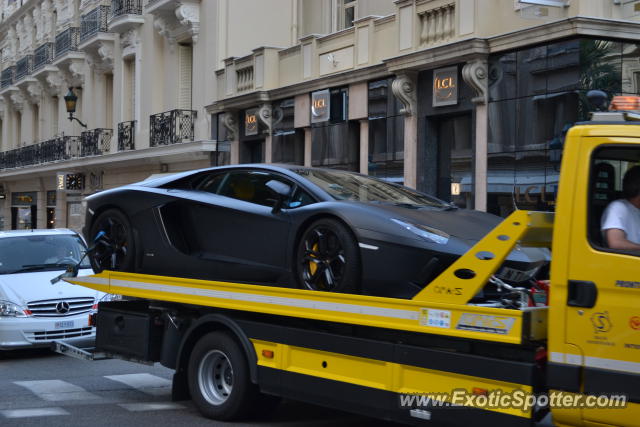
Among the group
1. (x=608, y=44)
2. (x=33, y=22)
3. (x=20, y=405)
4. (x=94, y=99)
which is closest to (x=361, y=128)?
(x=608, y=44)

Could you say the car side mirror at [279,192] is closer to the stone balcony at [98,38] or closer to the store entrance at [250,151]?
the store entrance at [250,151]

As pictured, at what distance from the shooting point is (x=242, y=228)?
7914mm

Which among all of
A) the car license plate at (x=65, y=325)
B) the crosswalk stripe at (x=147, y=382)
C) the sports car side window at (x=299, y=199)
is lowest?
the crosswalk stripe at (x=147, y=382)

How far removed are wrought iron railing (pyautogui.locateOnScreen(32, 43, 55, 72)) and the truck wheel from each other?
33478mm

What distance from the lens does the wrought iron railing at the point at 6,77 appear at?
46.4m

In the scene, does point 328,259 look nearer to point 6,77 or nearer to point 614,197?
point 614,197

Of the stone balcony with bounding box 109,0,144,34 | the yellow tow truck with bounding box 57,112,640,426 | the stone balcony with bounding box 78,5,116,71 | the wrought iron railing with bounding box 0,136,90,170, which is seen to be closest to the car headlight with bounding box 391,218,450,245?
the yellow tow truck with bounding box 57,112,640,426

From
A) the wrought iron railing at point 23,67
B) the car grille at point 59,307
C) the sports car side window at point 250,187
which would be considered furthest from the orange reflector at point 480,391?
the wrought iron railing at point 23,67

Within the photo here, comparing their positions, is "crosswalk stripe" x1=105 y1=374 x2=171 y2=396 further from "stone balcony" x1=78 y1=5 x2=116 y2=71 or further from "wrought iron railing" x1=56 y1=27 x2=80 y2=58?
"wrought iron railing" x1=56 y1=27 x2=80 y2=58

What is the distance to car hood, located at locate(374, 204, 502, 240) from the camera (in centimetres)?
702

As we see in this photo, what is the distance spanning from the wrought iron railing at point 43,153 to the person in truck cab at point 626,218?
100ft

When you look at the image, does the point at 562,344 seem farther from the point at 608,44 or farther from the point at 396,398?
the point at 608,44

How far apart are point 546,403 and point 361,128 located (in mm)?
13874

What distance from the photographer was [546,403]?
5652mm
